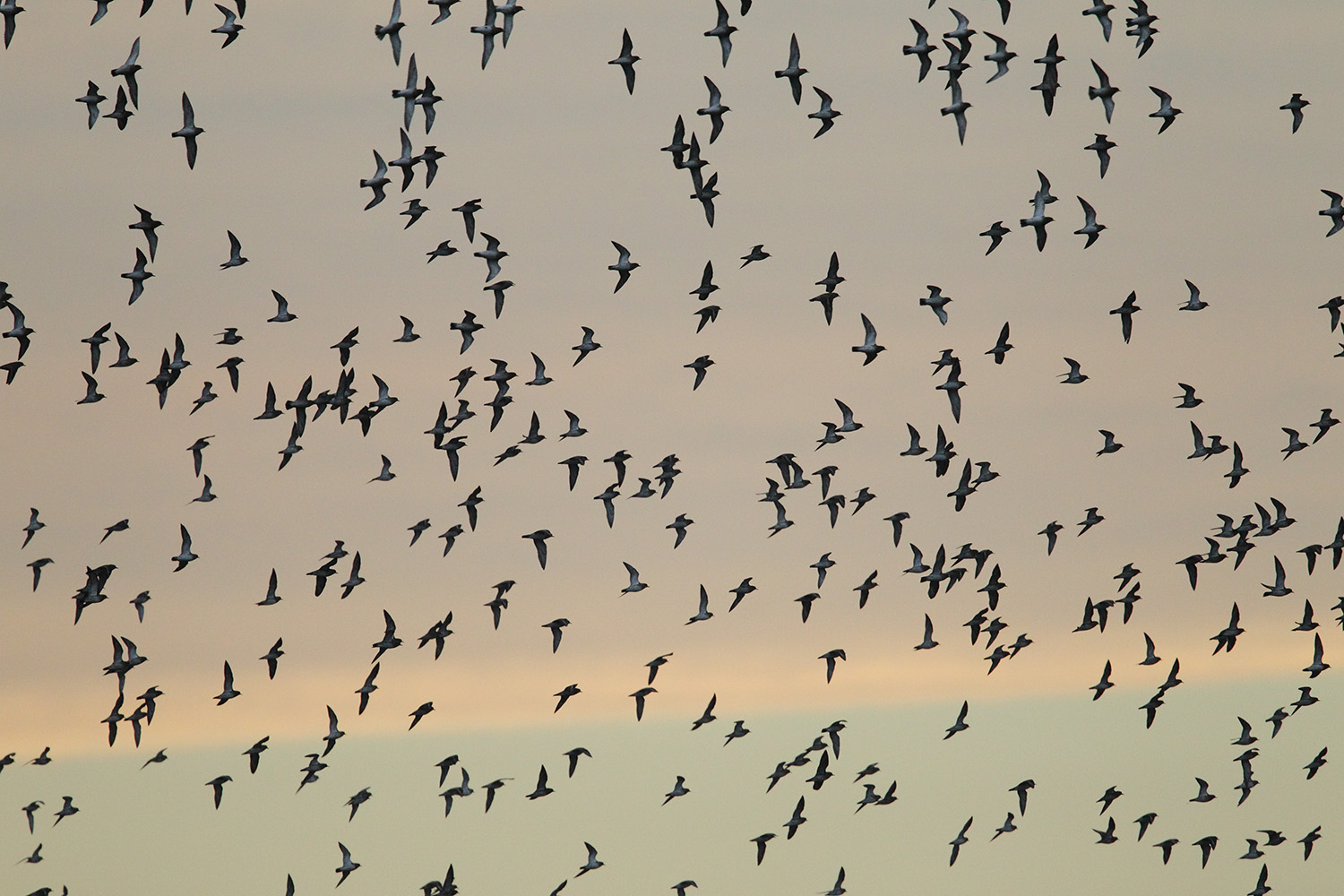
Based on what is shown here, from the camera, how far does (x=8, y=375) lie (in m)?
111

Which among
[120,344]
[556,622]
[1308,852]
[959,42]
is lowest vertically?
[1308,852]

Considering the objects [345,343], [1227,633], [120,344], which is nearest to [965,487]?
[1227,633]

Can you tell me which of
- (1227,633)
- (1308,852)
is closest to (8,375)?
(1227,633)

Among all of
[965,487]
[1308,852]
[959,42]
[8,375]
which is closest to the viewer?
[8,375]

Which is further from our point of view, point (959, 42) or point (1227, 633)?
point (1227, 633)

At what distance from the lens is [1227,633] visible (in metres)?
135

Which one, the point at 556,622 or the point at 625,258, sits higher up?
the point at 625,258

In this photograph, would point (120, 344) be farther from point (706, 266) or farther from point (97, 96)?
point (706, 266)

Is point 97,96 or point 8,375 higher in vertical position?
point 97,96

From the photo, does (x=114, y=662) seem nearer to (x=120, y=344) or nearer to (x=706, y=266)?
(x=120, y=344)

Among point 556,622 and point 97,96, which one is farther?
point 556,622

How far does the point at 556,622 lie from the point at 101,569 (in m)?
22.1

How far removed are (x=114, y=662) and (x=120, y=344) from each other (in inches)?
525

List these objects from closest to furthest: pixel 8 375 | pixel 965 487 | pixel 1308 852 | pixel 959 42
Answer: pixel 8 375, pixel 959 42, pixel 965 487, pixel 1308 852
